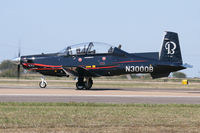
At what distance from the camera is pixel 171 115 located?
11.3 metres

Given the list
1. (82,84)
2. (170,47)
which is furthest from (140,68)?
(82,84)

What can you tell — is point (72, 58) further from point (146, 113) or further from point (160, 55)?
point (146, 113)

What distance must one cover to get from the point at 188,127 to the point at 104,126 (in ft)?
7.19

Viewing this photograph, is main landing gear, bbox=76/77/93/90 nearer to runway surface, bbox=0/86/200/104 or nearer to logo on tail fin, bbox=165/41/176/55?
runway surface, bbox=0/86/200/104

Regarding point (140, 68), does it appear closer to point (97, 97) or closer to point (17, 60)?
point (97, 97)

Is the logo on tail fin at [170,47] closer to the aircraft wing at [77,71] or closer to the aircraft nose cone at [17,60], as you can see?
the aircraft wing at [77,71]

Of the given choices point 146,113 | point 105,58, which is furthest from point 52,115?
point 105,58

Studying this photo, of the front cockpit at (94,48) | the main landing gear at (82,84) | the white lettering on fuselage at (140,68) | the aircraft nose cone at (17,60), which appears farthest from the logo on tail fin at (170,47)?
the aircraft nose cone at (17,60)

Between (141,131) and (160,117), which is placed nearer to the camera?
(141,131)

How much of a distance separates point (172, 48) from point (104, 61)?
4933 mm

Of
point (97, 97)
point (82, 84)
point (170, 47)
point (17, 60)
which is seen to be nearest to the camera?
point (97, 97)

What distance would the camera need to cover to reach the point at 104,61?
84.0 ft

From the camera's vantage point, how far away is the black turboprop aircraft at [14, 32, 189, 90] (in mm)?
24812

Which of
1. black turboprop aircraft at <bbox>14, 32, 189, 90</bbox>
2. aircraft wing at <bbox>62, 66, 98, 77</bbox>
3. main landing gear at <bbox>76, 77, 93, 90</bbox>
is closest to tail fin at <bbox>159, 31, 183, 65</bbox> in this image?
black turboprop aircraft at <bbox>14, 32, 189, 90</bbox>
